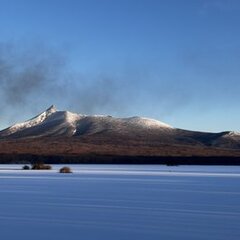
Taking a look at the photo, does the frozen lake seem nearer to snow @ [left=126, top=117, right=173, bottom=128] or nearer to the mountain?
the mountain

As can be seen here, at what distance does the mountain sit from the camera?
396ft

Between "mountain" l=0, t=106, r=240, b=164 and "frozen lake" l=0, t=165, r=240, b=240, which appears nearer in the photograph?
"frozen lake" l=0, t=165, r=240, b=240

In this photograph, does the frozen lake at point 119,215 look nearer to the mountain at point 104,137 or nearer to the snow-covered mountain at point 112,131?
the mountain at point 104,137

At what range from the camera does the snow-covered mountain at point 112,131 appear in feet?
499

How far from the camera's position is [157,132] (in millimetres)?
165125

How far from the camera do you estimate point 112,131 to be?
16150 cm

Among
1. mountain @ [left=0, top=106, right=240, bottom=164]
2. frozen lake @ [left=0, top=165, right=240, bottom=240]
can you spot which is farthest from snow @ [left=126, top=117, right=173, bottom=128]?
frozen lake @ [left=0, top=165, right=240, bottom=240]

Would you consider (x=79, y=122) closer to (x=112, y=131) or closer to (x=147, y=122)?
(x=112, y=131)

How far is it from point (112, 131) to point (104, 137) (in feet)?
41.0

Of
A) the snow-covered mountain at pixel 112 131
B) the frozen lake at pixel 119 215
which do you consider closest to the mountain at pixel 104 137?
the snow-covered mountain at pixel 112 131

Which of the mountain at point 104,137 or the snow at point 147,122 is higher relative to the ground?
the snow at point 147,122

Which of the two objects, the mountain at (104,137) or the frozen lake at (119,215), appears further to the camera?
the mountain at (104,137)

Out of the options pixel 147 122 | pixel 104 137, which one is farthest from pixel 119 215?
pixel 147 122

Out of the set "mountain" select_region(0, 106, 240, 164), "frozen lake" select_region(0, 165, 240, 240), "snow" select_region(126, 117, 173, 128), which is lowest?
"frozen lake" select_region(0, 165, 240, 240)
